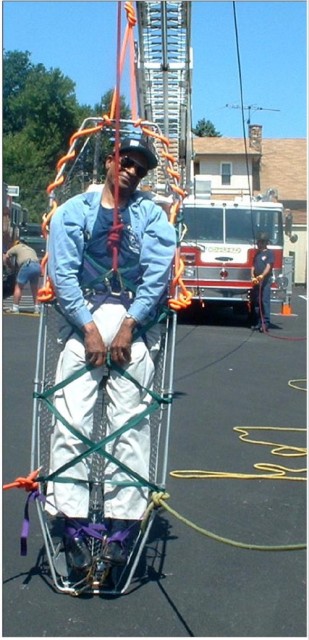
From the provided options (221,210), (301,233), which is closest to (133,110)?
(221,210)

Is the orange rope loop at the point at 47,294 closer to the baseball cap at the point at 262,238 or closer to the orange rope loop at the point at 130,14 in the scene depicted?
the orange rope loop at the point at 130,14

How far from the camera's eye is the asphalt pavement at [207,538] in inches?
184

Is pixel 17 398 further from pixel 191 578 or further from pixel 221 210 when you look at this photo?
pixel 221 210

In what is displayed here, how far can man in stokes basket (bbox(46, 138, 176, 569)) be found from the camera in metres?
4.96

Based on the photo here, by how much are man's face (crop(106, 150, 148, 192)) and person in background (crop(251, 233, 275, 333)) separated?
45.6 feet

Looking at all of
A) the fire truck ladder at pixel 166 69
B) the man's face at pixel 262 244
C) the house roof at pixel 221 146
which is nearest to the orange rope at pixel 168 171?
the fire truck ladder at pixel 166 69

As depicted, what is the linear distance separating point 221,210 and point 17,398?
10979 mm

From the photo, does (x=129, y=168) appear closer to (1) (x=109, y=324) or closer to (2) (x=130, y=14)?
(1) (x=109, y=324)

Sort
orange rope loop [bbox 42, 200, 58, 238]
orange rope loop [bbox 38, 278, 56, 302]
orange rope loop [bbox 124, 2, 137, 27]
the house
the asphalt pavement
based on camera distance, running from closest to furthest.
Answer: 1. the asphalt pavement
2. orange rope loop [bbox 38, 278, 56, 302]
3. orange rope loop [bbox 42, 200, 58, 238]
4. orange rope loop [bbox 124, 2, 137, 27]
5. the house

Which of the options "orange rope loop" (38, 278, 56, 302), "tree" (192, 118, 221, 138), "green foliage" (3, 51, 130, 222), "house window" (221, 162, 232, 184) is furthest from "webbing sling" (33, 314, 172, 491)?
"tree" (192, 118, 221, 138)

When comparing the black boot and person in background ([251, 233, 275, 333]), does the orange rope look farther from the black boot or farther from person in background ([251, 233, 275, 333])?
person in background ([251, 233, 275, 333])

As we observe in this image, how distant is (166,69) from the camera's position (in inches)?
509

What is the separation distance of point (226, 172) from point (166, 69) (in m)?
40.4

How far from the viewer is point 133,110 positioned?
630 cm
